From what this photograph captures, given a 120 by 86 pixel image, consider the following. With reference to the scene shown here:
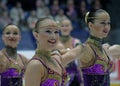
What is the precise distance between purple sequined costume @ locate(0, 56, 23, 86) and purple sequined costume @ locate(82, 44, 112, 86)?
944mm

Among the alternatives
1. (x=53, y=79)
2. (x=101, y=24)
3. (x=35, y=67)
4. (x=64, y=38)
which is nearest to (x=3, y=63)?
(x=101, y=24)

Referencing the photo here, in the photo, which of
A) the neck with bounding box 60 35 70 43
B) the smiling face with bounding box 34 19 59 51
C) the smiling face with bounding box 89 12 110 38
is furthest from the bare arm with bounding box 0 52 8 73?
the neck with bounding box 60 35 70 43

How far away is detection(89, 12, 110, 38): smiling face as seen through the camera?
4824 mm

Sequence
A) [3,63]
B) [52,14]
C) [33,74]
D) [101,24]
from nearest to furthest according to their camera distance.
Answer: [33,74]
[101,24]
[3,63]
[52,14]

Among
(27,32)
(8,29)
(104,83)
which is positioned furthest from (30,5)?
(104,83)

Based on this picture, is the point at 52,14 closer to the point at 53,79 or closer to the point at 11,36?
the point at 11,36

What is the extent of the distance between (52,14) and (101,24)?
794 cm

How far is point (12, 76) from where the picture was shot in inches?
211

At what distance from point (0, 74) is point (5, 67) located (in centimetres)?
11

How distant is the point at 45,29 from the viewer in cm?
395

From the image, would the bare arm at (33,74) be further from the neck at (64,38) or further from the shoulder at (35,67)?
the neck at (64,38)

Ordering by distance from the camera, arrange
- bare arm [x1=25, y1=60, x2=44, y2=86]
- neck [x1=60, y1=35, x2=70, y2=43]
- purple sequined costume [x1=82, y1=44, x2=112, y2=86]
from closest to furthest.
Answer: bare arm [x1=25, y1=60, x2=44, y2=86] < purple sequined costume [x1=82, y1=44, x2=112, y2=86] < neck [x1=60, y1=35, x2=70, y2=43]

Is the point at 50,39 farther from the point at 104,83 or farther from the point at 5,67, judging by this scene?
the point at 5,67

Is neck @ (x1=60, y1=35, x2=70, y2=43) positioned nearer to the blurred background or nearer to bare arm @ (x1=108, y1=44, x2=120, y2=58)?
→ the blurred background
